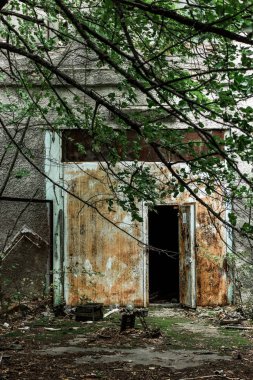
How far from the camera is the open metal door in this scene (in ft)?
32.1

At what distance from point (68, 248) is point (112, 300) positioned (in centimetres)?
123

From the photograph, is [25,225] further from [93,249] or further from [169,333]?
[169,333]

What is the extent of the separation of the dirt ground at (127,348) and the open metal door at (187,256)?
64 centimetres

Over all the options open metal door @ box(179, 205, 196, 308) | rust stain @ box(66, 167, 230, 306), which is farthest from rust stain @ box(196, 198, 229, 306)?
open metal door @ box(179, 205, 196, 308)

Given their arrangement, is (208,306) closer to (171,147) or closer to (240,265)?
(240,265)

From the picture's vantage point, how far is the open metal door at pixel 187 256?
9.78 meters

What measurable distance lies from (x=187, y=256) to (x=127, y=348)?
3704mm

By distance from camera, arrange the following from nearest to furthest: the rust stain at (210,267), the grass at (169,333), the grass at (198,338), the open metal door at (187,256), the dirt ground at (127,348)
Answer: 1. the dirt ground at (127,348)
2. the grass at (198,338)
3. the grass at (169,333)
4. the open metal door at (187,256)
5. the rust stain at (210,267)

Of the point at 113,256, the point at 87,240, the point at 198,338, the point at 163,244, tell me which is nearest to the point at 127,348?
the point at 198,338

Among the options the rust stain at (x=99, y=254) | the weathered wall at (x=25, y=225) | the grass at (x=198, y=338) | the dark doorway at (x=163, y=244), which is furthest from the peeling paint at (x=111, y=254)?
the dark doorway at (x=163, y=244)

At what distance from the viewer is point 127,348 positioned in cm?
648

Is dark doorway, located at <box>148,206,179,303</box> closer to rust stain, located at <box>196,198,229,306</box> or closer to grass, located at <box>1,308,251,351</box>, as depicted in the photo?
rust stain, located at <box>196,198,229,306</box>

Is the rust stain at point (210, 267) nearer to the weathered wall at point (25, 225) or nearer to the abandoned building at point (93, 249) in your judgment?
the abandoned building at point (93, 249)

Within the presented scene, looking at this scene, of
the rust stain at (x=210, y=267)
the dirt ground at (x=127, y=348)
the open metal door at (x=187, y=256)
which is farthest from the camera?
the rust stain at (x=210, y=267)
